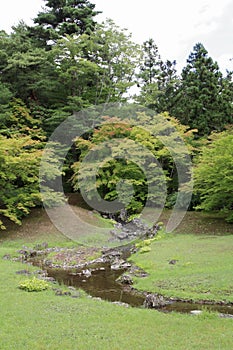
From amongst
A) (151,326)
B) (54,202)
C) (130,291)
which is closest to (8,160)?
(54,202)

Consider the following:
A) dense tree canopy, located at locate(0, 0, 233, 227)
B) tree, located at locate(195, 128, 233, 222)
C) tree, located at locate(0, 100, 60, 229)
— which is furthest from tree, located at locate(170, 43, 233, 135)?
tree, located at locate(0, 100, 60, 229)

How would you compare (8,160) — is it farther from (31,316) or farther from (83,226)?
(31,316)

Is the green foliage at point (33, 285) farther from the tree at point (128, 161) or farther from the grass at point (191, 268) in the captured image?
the tree at point (128, 161)

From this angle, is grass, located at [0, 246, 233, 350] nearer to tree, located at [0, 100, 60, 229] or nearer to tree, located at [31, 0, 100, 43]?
tree, located at [0, 100, 60, 229]

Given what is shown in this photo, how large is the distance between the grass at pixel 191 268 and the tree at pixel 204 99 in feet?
44.5

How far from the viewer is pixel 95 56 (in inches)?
1204

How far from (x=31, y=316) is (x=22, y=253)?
32.3 ft

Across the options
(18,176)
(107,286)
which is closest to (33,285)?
(107,286)

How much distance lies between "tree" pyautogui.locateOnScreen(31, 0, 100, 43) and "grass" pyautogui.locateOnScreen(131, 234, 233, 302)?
2231 cm

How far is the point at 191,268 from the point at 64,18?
28536 millimetres

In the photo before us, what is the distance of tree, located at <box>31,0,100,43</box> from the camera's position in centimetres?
3147

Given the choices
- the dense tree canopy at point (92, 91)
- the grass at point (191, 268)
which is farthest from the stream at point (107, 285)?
the dense tree canopy at point (92, 91)

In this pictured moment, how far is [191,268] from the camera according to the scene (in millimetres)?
13219

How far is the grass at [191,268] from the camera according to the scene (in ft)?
36.2
